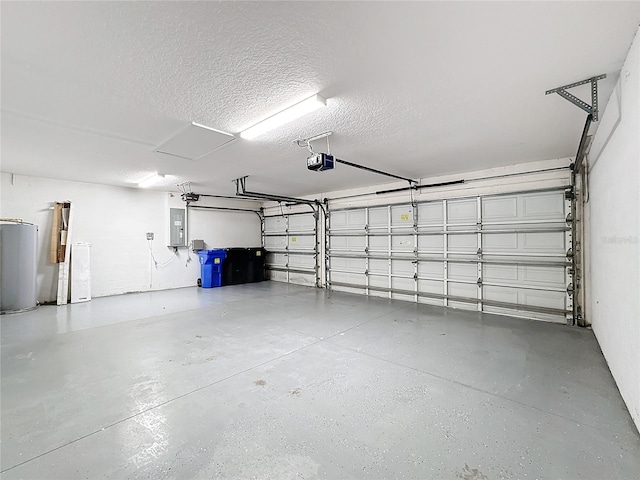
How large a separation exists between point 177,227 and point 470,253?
705 centimetres

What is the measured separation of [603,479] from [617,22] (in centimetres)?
252

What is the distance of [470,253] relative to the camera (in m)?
5.18

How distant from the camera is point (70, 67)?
6.65 ft

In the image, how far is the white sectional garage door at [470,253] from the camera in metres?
4.36

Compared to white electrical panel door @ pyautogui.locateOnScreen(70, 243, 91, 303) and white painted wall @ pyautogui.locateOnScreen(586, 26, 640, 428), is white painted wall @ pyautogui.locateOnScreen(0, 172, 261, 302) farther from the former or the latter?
white painted wall @ pyautogui.locateOnScreen(586, 26, 640, 428)

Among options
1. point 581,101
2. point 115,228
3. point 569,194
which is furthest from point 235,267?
point 581,101

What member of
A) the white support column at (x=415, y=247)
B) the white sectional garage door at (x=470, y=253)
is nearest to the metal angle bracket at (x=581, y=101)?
the white sectional garage door at (x=470, y=253)

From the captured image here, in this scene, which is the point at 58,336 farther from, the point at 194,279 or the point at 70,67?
the point at 194,279

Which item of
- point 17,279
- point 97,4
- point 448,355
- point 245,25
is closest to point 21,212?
point 17,279

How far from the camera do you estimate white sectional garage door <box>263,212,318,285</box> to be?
8102 millimetres

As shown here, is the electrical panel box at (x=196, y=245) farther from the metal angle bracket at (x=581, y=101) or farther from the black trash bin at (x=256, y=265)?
the metal angle bracket at (x=581, y=101)

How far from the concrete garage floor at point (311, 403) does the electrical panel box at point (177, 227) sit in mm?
3603

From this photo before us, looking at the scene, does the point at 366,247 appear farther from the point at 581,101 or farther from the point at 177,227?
the point at 177,227

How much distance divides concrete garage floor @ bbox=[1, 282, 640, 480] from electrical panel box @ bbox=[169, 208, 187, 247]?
3.60m
